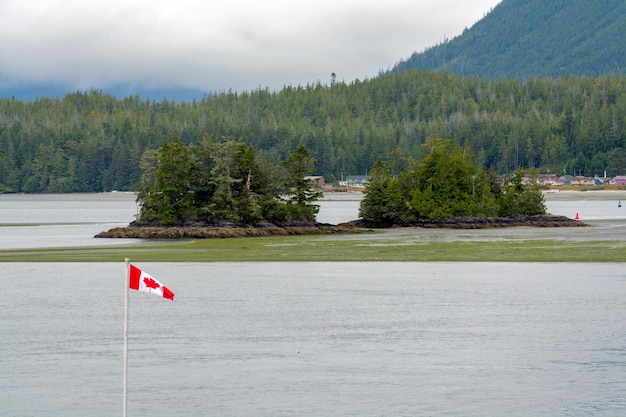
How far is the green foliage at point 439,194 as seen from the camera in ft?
358

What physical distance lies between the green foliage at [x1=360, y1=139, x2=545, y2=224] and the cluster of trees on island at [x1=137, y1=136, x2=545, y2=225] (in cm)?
11

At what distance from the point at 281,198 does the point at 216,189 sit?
912 centimetres

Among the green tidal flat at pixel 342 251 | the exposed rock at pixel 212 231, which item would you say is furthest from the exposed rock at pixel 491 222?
the green tidal flat at pixel 342 251

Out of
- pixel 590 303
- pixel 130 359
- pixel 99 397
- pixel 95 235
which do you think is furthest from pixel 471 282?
pixel 95 235

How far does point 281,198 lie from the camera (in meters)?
106

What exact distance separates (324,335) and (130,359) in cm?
796

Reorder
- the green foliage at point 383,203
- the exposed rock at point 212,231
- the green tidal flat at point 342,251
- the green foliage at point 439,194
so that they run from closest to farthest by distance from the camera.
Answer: the green tidal flat at point 342,251 → the exposed rock at point 212,231 → the green foliage at point 383,203 → the green foliage at point 439,194

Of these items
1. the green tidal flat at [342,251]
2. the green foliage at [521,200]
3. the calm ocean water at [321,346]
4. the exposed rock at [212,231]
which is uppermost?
the green foliage at [521,200]

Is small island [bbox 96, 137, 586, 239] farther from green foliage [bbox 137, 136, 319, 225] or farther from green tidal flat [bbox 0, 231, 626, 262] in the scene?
green tidal flat [bbox 0, 231, 626, 262]

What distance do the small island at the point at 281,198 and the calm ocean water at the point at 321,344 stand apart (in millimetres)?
37387

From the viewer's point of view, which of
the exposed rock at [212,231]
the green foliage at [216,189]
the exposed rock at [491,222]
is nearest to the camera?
the exposed rock at [212,231]

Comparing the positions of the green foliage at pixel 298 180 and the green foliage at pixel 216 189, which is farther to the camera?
the green foliage at pixel 298 180

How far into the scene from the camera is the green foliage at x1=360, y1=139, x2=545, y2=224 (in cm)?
10906

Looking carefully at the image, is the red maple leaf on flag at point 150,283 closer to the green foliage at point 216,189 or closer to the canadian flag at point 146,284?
the canadian flag at point 146,284
